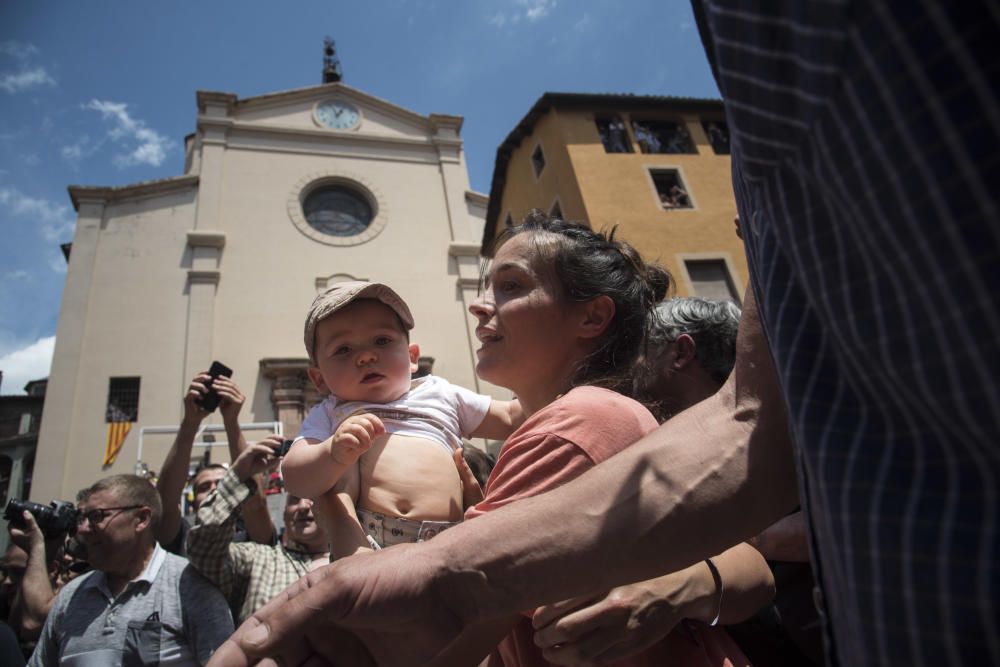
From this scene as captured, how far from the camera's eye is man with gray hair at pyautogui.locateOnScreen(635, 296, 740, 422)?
2.48 metres

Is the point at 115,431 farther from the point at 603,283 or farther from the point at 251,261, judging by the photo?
the point at 603,283

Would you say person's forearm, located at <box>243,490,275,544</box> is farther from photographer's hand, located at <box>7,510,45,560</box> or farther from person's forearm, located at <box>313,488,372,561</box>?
person's forearm, located at <box>313,488,372,561</box>

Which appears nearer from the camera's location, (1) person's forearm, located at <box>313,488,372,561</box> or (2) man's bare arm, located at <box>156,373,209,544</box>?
(1) person's forearm, located at <box>313,488,372,561</box>

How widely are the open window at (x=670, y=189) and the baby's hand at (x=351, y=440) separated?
13.6 m

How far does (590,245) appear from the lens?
198cm

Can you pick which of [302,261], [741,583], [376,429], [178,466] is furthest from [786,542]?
[302,261]

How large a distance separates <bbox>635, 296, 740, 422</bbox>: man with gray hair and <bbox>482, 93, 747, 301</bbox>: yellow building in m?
10.4

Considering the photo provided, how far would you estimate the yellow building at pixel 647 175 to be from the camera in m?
13.4

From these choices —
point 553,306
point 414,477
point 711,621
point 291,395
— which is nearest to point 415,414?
point 414,477

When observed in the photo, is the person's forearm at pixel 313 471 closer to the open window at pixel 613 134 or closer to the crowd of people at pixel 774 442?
the crowd of people at pixel 774 442

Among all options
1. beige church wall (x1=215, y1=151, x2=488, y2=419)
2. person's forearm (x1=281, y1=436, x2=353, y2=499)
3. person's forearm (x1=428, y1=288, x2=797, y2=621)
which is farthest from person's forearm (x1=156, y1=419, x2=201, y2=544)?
beige church wall (x1=215, y1=151, x2=488, y2=419)

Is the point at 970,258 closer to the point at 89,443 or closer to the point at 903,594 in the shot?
the point at 903,594

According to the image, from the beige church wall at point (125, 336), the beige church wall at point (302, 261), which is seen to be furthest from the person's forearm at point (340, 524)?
the beige church wall at point (125, 336)

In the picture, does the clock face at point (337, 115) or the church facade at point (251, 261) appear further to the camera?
the clock face at point (337, 115)
